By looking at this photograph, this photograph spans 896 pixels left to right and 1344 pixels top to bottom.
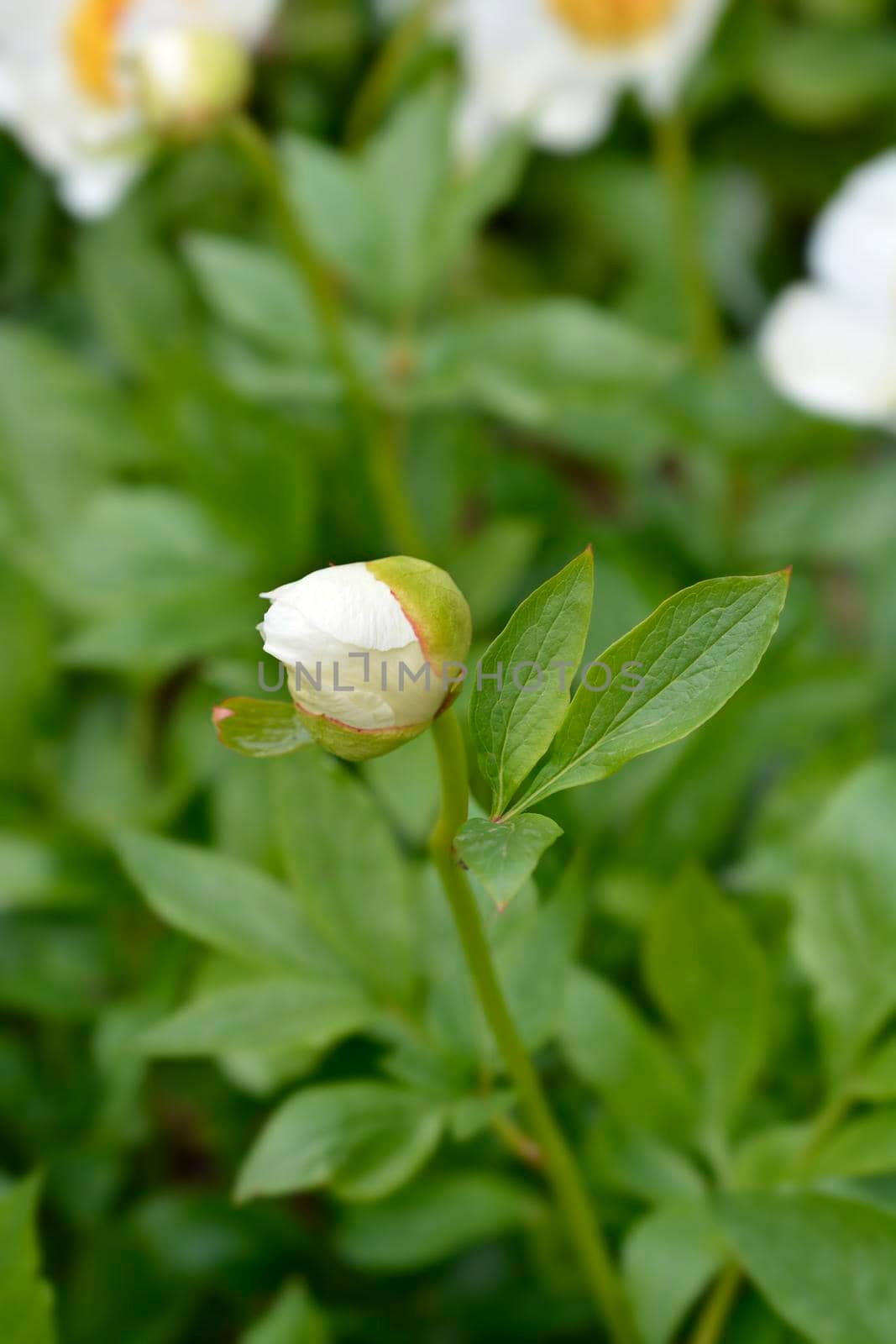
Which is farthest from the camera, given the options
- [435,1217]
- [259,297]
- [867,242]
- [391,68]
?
[391,68]

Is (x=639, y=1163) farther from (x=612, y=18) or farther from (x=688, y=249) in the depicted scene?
(x=612, y=18)

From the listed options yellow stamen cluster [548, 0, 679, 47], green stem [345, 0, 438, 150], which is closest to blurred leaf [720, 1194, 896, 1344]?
yellow stamen cluster [548, 0, 679, 47]

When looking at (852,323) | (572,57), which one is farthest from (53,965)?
(572,57)

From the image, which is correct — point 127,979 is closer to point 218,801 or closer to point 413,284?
point 218,801

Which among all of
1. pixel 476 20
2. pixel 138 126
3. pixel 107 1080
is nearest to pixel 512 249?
pixel 476 20

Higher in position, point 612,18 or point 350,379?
point 612,18
